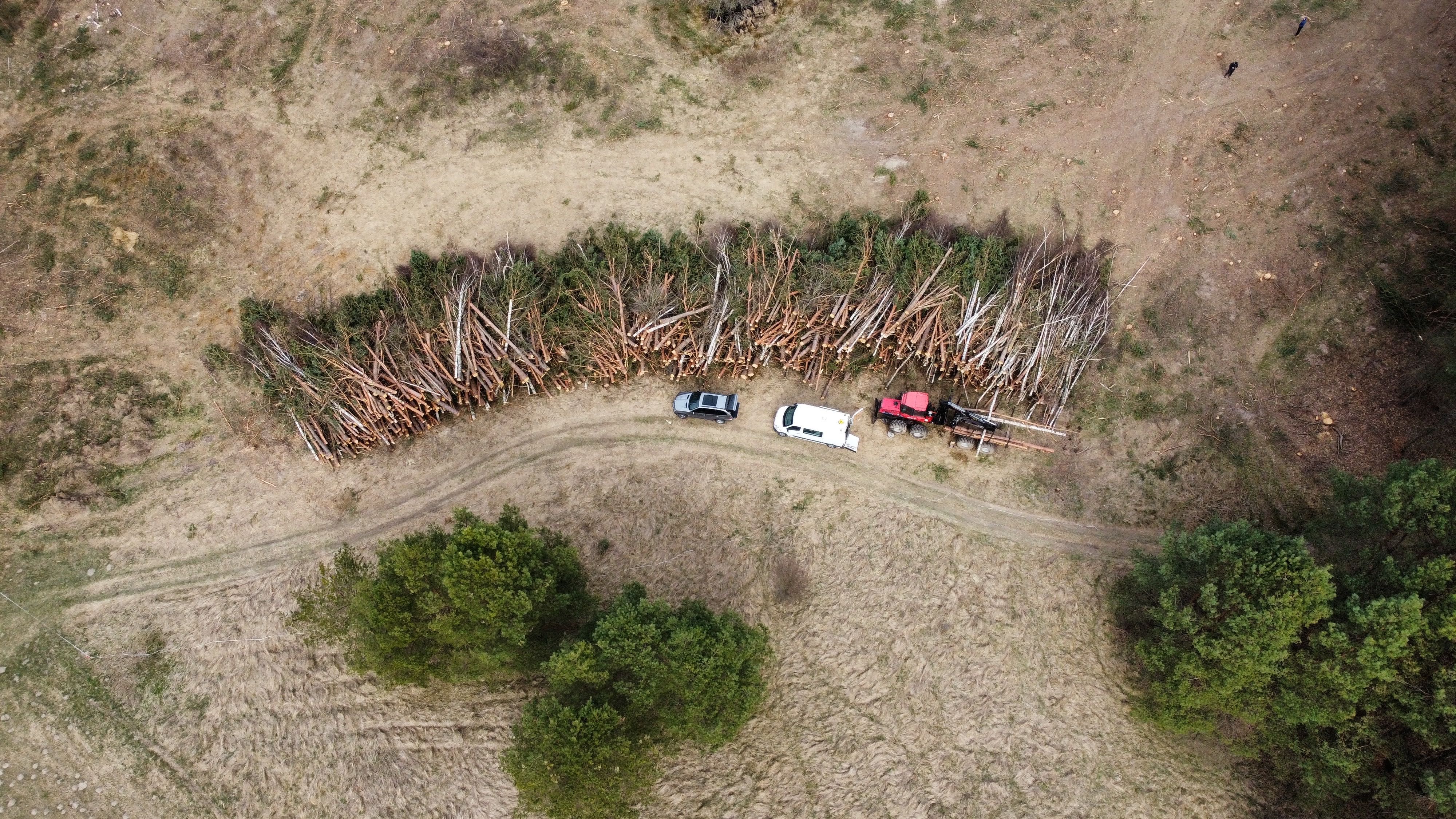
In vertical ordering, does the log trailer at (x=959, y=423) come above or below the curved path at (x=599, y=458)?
above

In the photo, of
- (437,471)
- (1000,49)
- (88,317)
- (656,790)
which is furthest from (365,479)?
(1000,49)

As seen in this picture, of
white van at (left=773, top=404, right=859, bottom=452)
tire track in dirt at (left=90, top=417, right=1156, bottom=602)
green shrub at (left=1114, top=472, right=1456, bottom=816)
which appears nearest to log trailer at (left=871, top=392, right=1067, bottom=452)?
white van at (left=773, top=404, right=859, bottom=452)

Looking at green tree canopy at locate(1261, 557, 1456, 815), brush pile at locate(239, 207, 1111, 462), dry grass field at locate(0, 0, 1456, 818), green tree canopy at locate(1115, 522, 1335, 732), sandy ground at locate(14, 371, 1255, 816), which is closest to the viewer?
green tree canopy at locate(1261, 557, 1456, 815)

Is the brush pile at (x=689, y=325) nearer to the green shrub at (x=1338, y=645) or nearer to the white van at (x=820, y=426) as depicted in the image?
the white van at (x=820, y=426)

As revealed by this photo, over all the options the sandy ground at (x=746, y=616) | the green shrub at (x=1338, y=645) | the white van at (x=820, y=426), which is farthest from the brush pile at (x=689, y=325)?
the green shrub at (x=1338, y=645)

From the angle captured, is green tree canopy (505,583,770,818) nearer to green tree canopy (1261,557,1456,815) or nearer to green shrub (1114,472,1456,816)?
green shrub (1114,472,1456,816)
